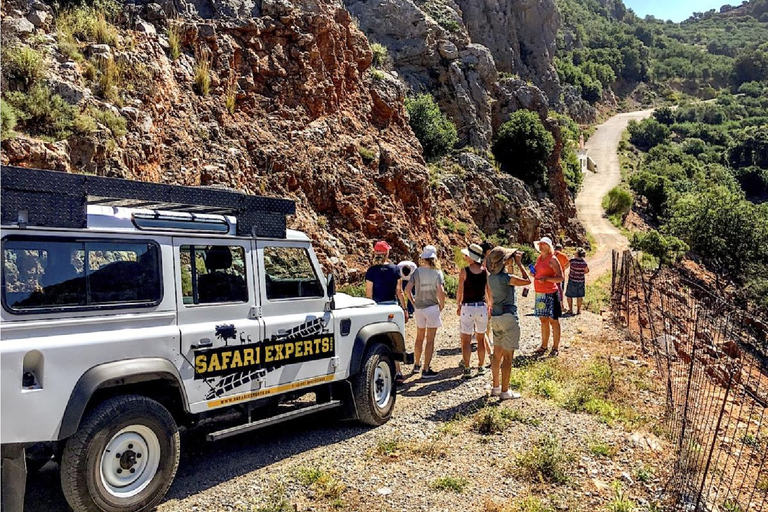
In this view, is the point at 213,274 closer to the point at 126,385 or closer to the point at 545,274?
the point at 126,385

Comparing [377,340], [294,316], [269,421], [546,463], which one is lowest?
[546,463]

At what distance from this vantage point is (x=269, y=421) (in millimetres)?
5441

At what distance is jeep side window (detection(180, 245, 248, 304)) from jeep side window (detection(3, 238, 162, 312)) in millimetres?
285

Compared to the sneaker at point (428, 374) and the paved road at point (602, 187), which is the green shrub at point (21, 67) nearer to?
the sneaker at point (428, 374)

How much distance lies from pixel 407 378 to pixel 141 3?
37.7ft

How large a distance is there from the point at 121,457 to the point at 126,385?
1.80ft

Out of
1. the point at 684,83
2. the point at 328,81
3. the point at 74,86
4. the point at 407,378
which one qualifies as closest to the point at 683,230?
the point at 328,81

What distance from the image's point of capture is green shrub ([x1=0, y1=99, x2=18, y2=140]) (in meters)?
8.56

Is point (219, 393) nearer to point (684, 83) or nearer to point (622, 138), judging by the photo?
point (622, 138)

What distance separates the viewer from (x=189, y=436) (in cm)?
624

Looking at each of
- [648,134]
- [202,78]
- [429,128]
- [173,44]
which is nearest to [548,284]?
[202,78]

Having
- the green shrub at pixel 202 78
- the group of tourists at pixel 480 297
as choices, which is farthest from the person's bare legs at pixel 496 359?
the green shrub at pixel 202 78

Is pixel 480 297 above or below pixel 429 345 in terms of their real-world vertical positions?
above

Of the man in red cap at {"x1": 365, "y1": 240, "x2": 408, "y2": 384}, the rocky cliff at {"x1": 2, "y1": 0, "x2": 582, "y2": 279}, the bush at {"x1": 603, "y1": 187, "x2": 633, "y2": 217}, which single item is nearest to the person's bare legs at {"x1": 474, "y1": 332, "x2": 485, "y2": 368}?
the man in red cap at {"x1": 365, "y1": 240, "x2": 408, "y2": 384}
